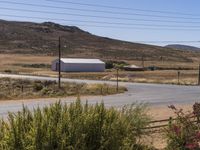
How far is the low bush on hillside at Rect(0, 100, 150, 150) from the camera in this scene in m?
6.62

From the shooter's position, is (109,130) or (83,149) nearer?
(83,149)

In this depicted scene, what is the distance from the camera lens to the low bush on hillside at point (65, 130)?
662cm

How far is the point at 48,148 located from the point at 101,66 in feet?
364

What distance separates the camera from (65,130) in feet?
22.6

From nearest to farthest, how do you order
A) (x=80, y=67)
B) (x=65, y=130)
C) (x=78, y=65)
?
(x=65, y=130), (x=78, y=65), (x=80, y=67)

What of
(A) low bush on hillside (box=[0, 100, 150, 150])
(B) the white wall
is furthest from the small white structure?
(A) low bush on hillside (box=[0, 100, 150, 150])

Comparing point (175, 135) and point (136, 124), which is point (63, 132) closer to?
point (175, 135)

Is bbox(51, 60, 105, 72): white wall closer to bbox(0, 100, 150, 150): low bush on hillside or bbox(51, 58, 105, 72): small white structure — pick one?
bbox(51, 58, 105, 72): small white structure

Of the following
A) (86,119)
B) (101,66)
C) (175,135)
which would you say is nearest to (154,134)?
(175,135)

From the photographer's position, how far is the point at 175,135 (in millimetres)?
9648

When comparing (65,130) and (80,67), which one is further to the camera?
(80,67)

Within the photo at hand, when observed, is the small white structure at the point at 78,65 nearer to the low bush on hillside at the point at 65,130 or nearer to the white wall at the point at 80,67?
the white wall at the point at 80,67

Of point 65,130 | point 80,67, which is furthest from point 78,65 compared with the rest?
point 65,130

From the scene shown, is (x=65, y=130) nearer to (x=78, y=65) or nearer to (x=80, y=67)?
(x=78, y=65)
